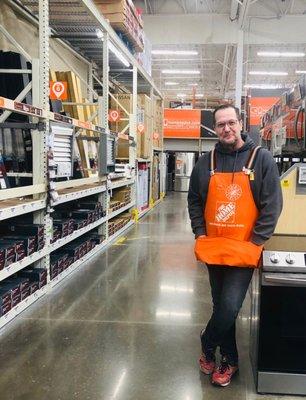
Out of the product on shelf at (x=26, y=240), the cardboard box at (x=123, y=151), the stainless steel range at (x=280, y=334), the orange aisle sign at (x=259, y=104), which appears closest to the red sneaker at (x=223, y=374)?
the stainless steel range at (x=280, y=334)

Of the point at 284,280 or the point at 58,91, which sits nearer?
the point at 284,280

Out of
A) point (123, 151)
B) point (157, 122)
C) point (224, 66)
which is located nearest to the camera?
point (123, 151)

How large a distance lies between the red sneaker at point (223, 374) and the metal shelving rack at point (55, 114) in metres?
1.72


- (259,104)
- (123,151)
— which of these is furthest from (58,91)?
(259,104)

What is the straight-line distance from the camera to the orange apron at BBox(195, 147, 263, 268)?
7.29 ft

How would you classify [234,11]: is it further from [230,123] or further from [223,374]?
[223,374]

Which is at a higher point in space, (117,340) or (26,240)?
(26,240)

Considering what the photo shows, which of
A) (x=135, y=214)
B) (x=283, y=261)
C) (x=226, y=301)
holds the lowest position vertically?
(x=135, y=214)

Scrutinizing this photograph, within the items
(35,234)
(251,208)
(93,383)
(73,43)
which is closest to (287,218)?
(251,208)

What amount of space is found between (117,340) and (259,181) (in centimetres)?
172

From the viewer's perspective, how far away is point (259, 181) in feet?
7.36

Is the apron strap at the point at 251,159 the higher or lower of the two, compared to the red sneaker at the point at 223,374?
higher

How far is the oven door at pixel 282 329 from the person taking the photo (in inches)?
92.7

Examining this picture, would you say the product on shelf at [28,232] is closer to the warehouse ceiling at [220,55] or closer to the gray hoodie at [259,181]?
the gray hoodie at [259,181]
